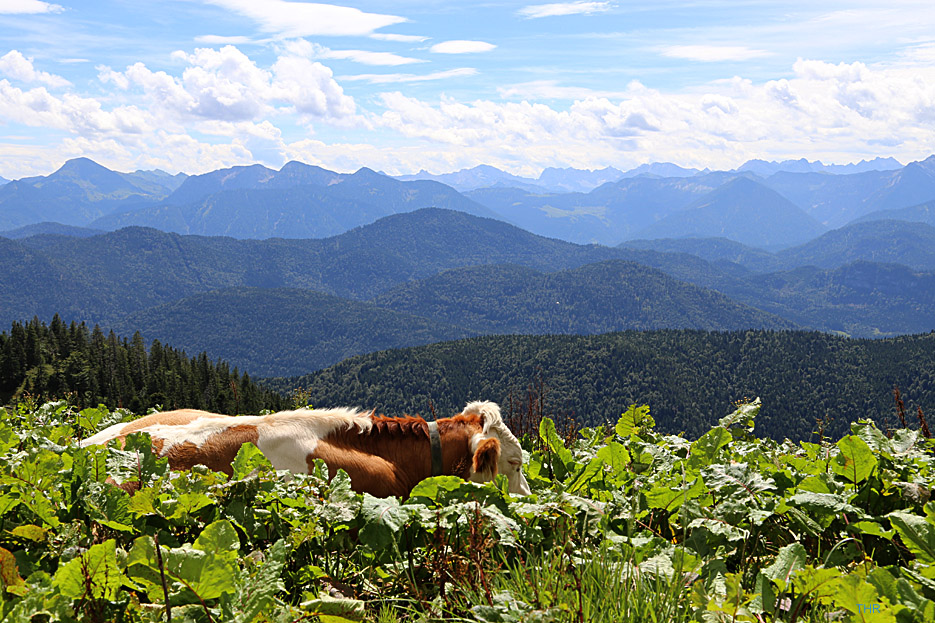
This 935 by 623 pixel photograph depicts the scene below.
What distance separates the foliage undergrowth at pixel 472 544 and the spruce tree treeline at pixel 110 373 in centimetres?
7970

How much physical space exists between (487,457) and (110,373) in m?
100

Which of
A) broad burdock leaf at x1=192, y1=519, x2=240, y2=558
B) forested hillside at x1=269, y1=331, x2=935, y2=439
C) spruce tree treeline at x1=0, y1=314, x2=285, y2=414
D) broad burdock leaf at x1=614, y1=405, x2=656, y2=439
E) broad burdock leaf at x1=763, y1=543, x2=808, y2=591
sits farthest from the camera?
forested hillside at x1=269, y1=331, x2=935, y2=439

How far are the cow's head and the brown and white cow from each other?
0.5 inches

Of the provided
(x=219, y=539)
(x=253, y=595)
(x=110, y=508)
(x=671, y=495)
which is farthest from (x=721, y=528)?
(x=110, y=508)

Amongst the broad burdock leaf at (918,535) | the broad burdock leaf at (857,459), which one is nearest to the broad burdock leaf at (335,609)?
the broad burdock leaf at (918,535)

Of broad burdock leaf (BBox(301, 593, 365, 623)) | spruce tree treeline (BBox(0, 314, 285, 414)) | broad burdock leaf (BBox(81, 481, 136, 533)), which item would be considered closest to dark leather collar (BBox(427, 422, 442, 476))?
broad burdock leaf (BBox(81, 481, 136, 533))

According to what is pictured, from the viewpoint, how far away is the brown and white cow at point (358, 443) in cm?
724

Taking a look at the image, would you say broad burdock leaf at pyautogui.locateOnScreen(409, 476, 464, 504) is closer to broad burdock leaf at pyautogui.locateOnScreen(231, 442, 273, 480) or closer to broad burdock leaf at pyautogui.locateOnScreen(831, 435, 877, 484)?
broad burdock leaf at pyautogui.locateOnScreen(231, 442, 273, 480)

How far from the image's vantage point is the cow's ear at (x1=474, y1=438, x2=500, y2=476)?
7254 mm

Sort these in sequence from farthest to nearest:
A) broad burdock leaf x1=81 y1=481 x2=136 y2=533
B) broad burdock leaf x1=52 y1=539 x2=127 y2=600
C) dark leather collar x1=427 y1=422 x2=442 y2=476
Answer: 1. dark leather collar x1=427 y1=422 x2=442 y2=476
2. broad burdock leaf x1=81 y1=481 x2=136 y2=533
3. broad burdock leaf x1=52 y1=539 x2=127 y2=600

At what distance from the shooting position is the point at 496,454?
729cm

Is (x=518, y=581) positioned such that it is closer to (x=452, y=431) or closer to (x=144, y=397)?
(x=452, y=431)

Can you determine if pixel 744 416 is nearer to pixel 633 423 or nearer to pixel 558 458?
pixel 633 423

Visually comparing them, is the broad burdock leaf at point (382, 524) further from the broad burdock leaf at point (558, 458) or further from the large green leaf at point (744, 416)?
the large green leaf at point (744, 416)
